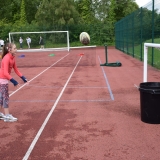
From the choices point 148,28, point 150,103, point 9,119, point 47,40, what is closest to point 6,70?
point 9,119

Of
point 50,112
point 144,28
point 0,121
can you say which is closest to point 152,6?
point 144,28

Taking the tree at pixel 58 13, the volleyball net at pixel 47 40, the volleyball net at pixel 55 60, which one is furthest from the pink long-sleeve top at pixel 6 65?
the tree at pixel 58 13

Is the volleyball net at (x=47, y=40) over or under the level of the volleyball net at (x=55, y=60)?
over

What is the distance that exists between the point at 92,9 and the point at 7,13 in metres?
18.3

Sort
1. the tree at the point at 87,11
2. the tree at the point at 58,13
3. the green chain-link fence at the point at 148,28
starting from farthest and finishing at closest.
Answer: the tree at the point at 87,11
the tree at the point at 58,13
the green chain-link fence at the point at 148,28

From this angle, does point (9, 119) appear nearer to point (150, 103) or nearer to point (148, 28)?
point (150, 103)

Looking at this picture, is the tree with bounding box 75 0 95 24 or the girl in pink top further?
the tree with bounding box 75 0 95 24

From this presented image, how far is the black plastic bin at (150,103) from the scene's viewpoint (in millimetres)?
5867

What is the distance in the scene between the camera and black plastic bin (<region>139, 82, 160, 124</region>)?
5867 millimetres

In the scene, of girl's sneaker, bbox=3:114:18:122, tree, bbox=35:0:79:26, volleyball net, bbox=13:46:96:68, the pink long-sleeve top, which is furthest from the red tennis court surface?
tree, bbox=35:0:79:26

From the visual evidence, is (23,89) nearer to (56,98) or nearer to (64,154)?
(56,98)

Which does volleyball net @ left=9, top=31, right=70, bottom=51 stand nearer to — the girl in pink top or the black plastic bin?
the girl in pink top

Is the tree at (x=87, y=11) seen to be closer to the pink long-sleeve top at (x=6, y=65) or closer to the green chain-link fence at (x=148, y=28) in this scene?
the green chain-link fence at (x=148, y=28)

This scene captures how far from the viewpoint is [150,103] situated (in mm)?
5945
